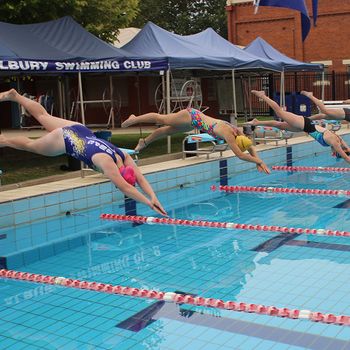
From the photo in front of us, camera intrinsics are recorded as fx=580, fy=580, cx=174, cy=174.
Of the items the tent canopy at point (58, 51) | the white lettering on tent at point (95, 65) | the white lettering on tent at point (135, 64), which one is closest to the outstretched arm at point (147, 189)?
the tent canopy at point (58, 51)

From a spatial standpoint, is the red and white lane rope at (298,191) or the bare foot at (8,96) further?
the red and white lane rope at (298,191)

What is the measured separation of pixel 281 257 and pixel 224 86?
1459 cm

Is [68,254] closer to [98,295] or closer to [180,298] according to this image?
[98,295]

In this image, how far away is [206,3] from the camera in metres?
45.7

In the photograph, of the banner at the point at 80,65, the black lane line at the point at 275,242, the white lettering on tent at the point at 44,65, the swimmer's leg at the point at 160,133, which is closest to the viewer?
the black lane line at the point at 275,242

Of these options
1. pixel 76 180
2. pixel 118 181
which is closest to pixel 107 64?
pixel 76 180

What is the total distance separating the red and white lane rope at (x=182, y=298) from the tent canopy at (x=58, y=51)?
4826 mm

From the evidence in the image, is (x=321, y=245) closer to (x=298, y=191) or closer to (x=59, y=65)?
(x=298, y=191)

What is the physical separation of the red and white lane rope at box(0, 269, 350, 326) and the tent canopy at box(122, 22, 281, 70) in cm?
741

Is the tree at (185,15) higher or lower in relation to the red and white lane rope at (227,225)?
higher

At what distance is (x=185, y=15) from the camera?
44.0 meters

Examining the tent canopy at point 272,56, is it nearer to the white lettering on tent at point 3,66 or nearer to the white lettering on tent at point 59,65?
the white lettering on tent at point 59,65

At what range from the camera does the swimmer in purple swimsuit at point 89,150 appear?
18.1 ft

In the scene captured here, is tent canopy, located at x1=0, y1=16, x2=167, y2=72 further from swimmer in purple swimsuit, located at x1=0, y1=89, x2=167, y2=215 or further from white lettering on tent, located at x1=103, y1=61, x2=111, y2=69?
swimmer in purple swimsuit, located at x1=0, y1=89, x2=167, y2=215
